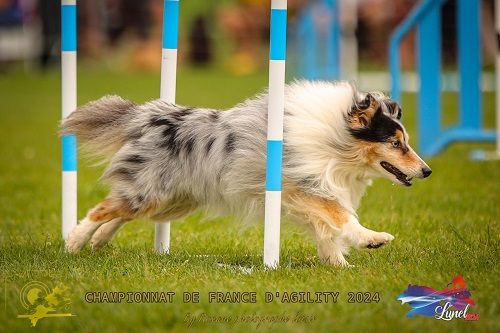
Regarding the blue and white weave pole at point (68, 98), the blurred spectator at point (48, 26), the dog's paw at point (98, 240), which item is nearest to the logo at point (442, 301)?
the dog's paw at point (98, 240)

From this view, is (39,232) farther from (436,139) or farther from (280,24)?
(436,139)

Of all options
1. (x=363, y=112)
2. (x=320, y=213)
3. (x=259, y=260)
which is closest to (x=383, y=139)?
(x=363, y=112)

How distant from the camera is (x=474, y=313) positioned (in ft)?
12.7

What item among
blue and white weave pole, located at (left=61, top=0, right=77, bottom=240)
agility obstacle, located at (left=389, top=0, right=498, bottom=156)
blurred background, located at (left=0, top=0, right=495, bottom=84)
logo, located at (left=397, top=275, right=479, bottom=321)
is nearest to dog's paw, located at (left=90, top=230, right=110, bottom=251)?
blue and white weave pole, located at (left=61, top=0, right=77, bottom=240)

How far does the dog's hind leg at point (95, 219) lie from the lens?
208 inches

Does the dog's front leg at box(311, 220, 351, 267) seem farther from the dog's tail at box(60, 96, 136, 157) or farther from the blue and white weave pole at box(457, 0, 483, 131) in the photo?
the blue and white weave pole at box(457, 0, 483, 131)

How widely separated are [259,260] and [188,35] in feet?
80.3

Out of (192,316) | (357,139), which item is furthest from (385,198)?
(192,316)

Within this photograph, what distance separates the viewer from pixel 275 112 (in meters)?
4.61

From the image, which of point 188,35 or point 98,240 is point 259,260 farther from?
point 188,35

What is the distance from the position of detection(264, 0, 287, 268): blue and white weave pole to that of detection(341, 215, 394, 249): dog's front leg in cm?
41

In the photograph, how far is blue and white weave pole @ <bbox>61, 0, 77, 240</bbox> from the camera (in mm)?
5484

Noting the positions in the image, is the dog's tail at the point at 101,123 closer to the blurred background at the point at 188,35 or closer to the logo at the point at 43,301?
the logo at the point at 43,301

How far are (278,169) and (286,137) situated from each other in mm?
335
